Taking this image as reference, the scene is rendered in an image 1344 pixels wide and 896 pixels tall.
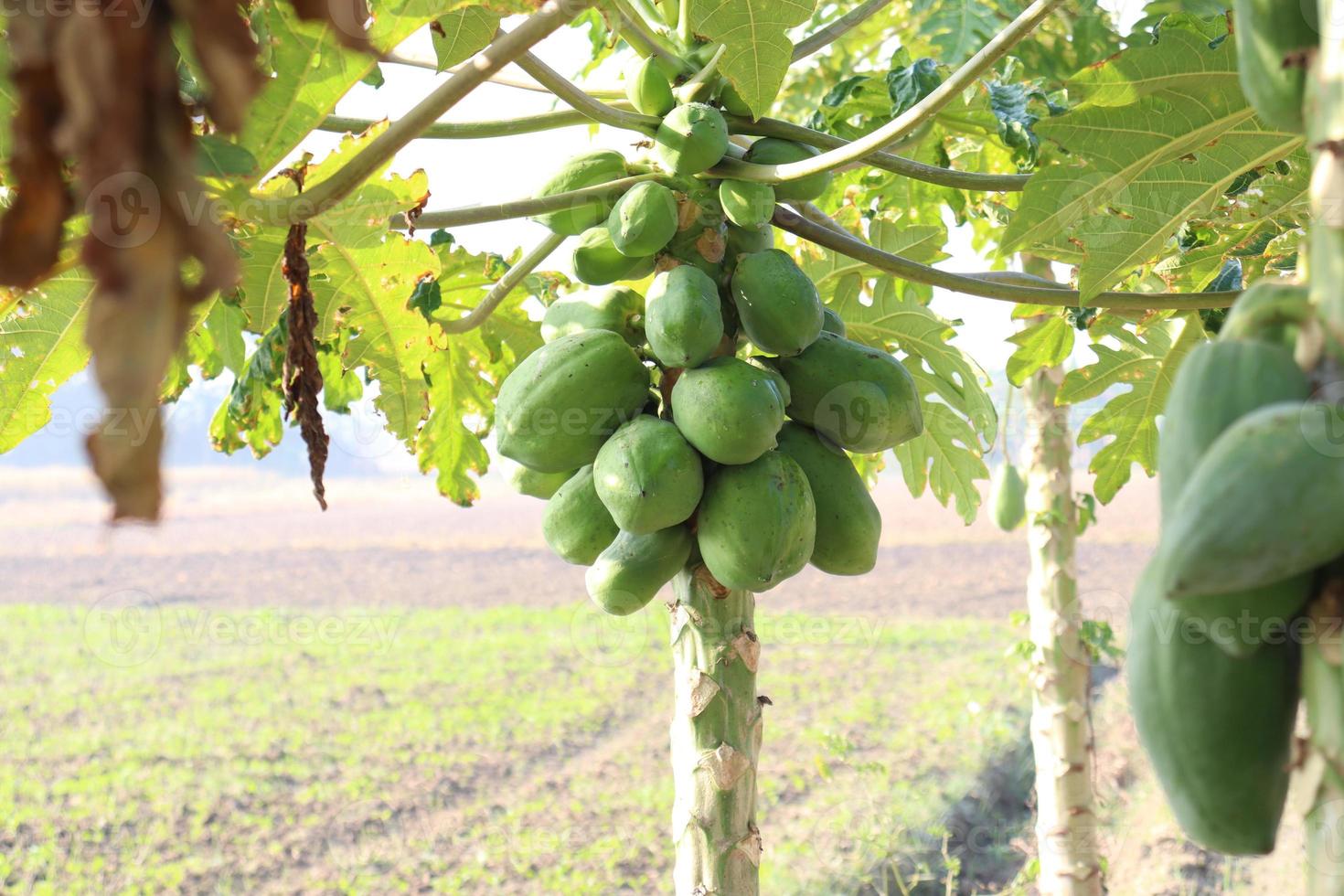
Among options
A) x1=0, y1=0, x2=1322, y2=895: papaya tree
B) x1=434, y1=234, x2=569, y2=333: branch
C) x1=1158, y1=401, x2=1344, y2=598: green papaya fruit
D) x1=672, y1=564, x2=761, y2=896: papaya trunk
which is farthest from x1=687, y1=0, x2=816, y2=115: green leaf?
x1=1158, y1=401, x2=1344, y2=598: green papaya fruit

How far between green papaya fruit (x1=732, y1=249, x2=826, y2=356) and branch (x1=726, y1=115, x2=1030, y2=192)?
0.22 metres

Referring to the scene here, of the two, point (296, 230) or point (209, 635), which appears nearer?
point (296, 230)

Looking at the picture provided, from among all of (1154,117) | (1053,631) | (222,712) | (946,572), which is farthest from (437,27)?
(946,572)

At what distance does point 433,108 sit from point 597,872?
16.6 ft

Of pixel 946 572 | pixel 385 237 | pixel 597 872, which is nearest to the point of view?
pixel 385 237

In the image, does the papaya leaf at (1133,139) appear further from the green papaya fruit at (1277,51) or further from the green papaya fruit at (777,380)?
the green papaya fruit at (1277,51)

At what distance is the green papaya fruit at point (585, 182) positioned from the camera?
1.58 meters

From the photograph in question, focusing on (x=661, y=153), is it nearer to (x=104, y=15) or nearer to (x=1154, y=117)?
(x=1154, y=117)

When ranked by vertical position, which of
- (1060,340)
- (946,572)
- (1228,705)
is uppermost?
(946,572)

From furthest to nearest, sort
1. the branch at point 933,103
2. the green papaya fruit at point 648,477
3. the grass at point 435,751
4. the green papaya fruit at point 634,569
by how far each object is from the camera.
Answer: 1. the grass at point 435,751
2. the green papaya fruit at point 634,569
3. the green papaya fruit at point 648,477
4. the branch at point 933,103

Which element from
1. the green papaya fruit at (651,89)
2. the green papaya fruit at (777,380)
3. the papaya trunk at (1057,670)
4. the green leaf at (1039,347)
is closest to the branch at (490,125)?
the green papaya fruit at (651,89)

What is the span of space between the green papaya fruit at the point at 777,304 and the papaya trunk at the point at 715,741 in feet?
1.02

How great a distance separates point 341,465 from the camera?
17500 mm

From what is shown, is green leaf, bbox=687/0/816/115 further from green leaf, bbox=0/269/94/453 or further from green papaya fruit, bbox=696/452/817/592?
green leaf, bbox=0/269/94/453
